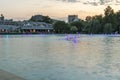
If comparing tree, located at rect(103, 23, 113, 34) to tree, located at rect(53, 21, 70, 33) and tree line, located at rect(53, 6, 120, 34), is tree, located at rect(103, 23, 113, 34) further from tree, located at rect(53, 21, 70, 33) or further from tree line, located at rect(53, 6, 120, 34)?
tree, located at rect(53, 21, 70, 33)

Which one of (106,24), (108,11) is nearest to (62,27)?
(108,11)

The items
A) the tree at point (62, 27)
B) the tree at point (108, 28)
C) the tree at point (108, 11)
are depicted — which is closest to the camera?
the tree at point (108, 28)

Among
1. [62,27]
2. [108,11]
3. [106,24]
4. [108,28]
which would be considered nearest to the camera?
[108,28]

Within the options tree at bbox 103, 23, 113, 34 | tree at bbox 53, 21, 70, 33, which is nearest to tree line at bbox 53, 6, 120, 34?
tree at bbox 103, 23, 113, 34

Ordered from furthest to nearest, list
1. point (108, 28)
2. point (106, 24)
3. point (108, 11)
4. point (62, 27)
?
point (62, 27), point (108, 11), point (106, 24), point (108, 28)

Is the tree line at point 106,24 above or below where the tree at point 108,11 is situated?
below

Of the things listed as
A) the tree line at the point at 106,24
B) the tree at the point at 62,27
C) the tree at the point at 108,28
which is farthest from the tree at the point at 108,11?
the tree at the point at 62,27

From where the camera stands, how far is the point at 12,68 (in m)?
15.7

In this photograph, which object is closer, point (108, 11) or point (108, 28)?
point (108, 28)

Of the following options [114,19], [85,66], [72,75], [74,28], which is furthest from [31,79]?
[74,28]

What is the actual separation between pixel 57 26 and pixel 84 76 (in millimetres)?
156042

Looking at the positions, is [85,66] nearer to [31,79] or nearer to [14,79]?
[31,79]

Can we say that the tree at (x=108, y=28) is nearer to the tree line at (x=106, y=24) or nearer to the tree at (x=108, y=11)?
the tree line at (x=106, y=24)

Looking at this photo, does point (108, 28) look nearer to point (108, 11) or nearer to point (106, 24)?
point (106, 24)
